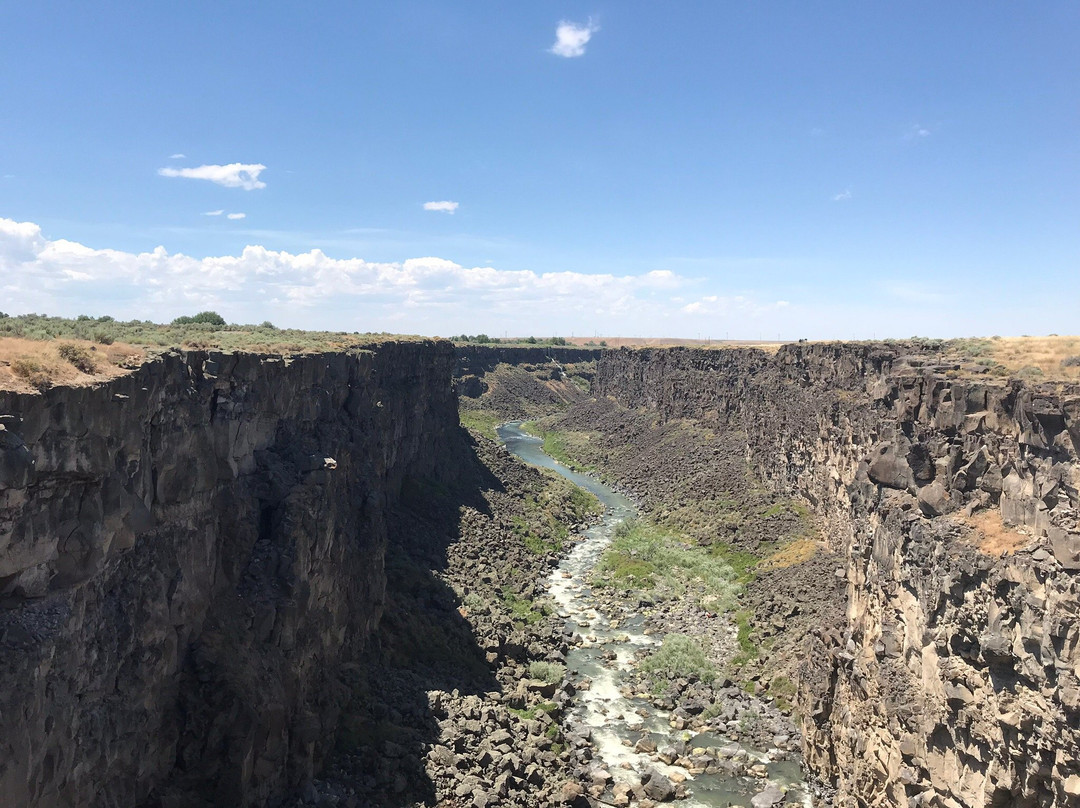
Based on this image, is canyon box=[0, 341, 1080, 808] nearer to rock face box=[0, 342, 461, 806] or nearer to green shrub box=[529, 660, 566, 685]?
rock face box=[0, 342, 461, 806]

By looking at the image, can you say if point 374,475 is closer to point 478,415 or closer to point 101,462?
point 101,462

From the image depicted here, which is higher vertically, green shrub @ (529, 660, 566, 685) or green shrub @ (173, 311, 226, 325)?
green shrub @ (173, 311, 226, 325)

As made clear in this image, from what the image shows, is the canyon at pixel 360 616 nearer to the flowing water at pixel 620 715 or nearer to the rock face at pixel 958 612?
the rock face at pixel 958 612

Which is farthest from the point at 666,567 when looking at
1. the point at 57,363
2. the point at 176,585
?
the point at 57,363

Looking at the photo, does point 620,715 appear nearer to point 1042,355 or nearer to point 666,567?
point 666,567

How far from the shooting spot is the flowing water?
30.1 metres

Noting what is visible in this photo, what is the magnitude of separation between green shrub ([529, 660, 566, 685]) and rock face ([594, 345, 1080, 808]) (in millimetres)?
12231

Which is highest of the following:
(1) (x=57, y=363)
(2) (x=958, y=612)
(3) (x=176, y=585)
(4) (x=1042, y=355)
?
(4) (x=1042, y=355)

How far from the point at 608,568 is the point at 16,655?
4643 cm

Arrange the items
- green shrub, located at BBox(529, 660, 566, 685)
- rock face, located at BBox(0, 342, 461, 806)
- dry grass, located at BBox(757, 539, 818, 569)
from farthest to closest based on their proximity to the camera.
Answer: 1. dry grass, located at BBox(757, 539, 818, 569)
2. green shrub, located at BBox(529, 660, 566, 685)
3. rock face, located at BBox(0, 342, 461, 806)

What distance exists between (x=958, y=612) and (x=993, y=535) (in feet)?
9.14

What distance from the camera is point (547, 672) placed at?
1492 inches

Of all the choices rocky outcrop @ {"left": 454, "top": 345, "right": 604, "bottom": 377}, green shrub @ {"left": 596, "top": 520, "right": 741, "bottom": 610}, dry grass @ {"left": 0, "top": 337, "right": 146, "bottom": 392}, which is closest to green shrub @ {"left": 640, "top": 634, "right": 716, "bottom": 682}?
green shrub @ {"left": 596, "top": 520, "right": 741, "bottom": 610}

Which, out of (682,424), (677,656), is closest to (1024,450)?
(677,656)
